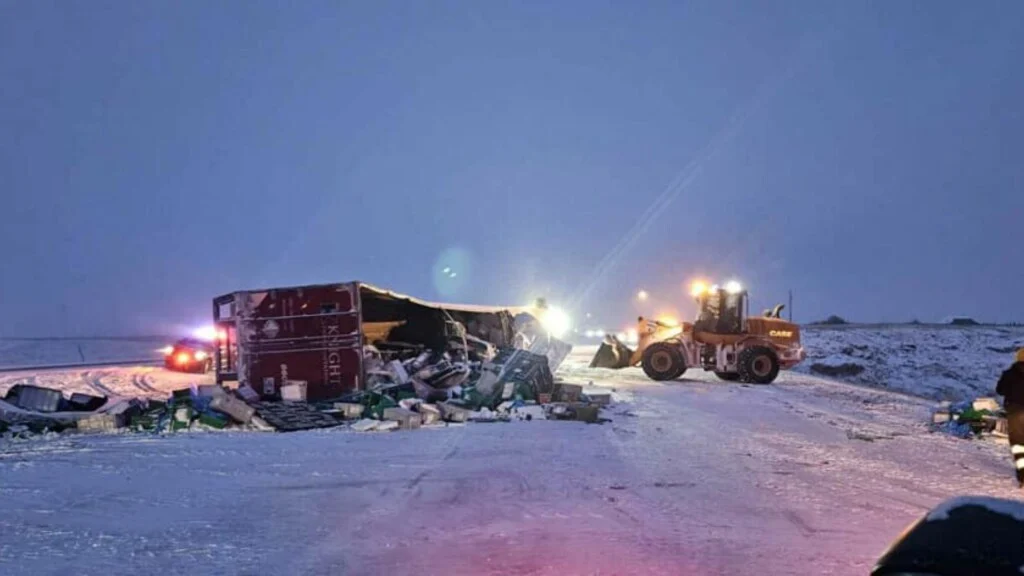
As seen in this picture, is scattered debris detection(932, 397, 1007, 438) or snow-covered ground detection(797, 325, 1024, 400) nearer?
scattered debris detection(932, 397, 1007, 438)

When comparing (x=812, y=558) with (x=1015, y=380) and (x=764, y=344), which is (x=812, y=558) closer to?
(x=1015, y=380)

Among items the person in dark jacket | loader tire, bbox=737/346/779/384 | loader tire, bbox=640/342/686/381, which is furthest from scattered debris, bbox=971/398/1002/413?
loader tire, bbox=640/342/686/381

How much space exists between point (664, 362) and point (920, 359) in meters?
19.6

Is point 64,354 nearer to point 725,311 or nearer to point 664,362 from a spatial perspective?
point 664,362

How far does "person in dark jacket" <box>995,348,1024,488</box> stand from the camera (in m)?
8.20

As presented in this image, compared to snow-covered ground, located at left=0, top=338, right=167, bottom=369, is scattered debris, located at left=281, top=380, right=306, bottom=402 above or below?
above

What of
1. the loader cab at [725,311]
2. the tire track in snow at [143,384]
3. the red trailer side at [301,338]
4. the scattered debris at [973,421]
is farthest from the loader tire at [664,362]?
the tire track in snow at [143,384]

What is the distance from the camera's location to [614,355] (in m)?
27.0

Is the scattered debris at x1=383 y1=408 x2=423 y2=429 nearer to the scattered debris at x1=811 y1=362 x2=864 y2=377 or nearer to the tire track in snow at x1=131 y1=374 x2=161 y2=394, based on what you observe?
the tire track in snow at x1=131 y1=374 x2=161 y2=394

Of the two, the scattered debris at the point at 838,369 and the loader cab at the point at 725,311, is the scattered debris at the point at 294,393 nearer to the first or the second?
the loader cab at the point at 725,311

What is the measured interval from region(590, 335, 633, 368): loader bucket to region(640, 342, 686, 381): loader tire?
384cm

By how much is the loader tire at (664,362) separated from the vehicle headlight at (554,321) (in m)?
4.88

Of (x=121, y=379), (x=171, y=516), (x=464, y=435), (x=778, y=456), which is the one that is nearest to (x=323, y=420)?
(x=464, y=435)

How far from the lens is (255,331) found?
607 inches
